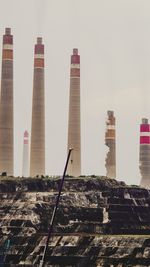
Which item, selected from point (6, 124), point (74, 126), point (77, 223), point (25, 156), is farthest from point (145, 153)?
point (77, 223)

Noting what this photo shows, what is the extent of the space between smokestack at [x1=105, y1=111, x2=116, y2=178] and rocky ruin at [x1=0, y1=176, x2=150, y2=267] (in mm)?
29689

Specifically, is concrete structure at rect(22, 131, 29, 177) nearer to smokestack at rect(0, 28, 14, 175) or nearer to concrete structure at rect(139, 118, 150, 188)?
concrete structure at rect(139, 118, 150, 188)

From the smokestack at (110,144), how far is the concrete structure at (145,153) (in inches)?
149

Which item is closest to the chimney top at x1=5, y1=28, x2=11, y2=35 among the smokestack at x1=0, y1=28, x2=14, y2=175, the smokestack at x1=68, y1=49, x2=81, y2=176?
the smokestack at x1=0, y1=28, x2=14, y2=175

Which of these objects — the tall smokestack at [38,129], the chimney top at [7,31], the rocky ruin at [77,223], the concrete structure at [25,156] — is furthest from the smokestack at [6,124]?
the concrete structure at [25,156]

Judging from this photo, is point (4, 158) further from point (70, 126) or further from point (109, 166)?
point (109, 166)

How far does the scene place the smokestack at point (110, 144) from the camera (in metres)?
134

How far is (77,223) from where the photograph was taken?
94.8m

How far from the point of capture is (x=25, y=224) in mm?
92938

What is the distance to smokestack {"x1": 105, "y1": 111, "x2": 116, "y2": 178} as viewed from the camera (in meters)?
134

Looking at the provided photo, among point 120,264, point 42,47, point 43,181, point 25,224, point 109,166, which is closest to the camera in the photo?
point 120,264

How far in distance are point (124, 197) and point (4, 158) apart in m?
15.7

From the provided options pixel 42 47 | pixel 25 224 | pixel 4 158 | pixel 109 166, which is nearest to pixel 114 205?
pixel 25 224

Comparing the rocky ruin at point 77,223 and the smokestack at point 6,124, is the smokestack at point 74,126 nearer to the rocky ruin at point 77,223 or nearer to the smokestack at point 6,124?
the smokestack at point 6,124
